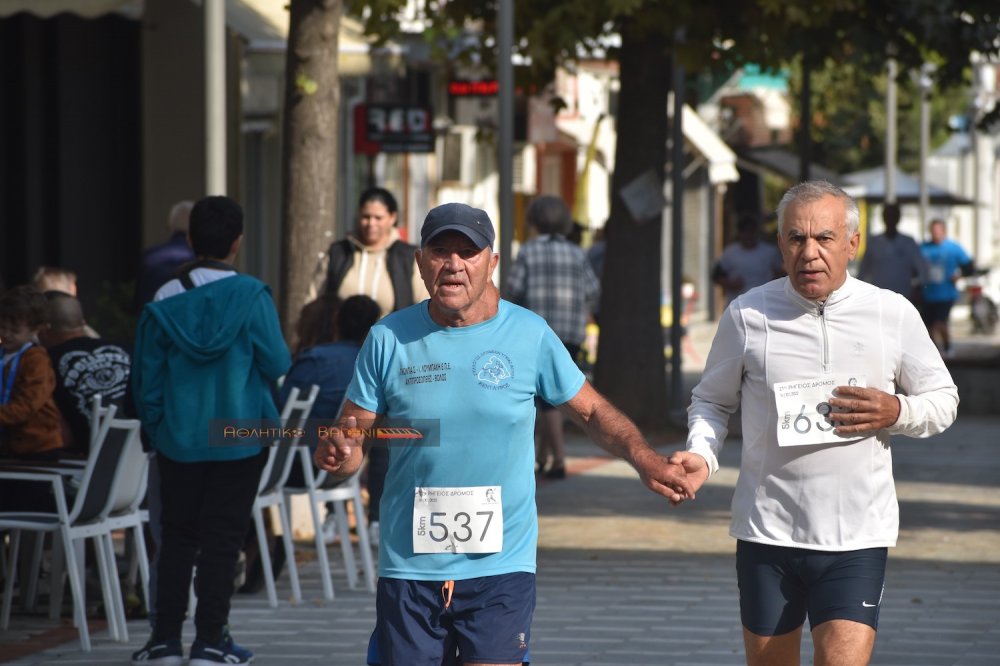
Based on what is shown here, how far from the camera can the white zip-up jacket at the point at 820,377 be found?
216 inches

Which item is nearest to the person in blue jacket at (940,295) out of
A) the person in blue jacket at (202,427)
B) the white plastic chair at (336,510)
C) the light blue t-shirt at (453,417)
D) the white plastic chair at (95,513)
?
the white plastic chair at (336,510)

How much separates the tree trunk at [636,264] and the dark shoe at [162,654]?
10157mm

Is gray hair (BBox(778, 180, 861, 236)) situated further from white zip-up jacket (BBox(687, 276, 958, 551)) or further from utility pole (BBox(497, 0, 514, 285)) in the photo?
utility pole (BBox(497, 0, 514, 285))

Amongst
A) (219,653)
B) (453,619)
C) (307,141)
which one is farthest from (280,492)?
(453,619)

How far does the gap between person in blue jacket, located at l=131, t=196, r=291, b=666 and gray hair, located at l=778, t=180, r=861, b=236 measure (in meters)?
2.81

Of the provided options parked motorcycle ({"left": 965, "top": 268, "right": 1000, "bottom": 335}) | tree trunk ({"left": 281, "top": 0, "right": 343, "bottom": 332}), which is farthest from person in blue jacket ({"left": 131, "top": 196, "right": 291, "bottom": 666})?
parked motorcycle ({"left": 965, "top": 268, "right": 1000, "bottom": 335})

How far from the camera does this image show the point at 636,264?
1781 cm

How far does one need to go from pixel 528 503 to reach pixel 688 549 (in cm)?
613

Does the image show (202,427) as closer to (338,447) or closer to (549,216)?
(338,447)

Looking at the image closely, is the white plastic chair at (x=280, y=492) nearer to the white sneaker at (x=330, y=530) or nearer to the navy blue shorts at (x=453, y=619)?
the white sneaker at (x=330, y=530)

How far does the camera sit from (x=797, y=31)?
17188 millimetres

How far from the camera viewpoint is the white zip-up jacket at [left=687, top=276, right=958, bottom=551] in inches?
216

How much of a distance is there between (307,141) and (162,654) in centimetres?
518

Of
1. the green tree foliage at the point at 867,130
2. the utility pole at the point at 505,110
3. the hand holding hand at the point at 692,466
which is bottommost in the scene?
the hand holding hand at the point at 692,466
